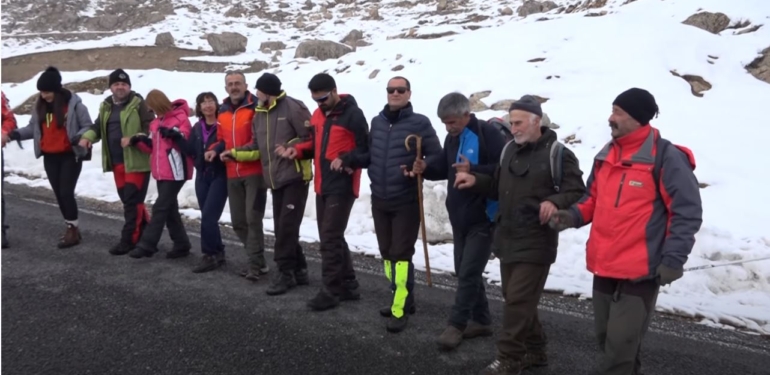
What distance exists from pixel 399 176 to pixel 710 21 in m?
14.8

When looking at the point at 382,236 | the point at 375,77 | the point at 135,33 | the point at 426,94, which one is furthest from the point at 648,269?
the point at 135,33

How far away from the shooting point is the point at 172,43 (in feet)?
118

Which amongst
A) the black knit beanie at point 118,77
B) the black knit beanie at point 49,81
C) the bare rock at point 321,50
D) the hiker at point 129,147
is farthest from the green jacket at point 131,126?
the bare rock at point 321,50

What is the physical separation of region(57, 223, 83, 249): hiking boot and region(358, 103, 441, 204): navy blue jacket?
14.6 feet

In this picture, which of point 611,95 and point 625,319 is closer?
point 625,319

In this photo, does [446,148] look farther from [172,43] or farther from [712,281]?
[172,43]

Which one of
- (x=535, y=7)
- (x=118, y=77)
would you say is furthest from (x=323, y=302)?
(x=535, y=7)

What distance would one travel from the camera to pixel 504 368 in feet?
13.7

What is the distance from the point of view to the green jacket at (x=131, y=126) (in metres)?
7.20

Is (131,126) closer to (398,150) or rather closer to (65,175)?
(65,175)

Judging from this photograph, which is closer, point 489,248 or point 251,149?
point 489,248

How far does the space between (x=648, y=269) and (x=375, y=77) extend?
1502cm

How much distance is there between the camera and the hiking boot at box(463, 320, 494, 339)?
4.94 meters

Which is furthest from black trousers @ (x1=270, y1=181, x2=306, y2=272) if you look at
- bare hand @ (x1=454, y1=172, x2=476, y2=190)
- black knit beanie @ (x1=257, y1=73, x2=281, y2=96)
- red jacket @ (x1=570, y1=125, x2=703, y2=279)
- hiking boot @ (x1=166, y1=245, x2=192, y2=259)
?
red jacket @ (x1=570, y1=125, x2=703, y2=279)
